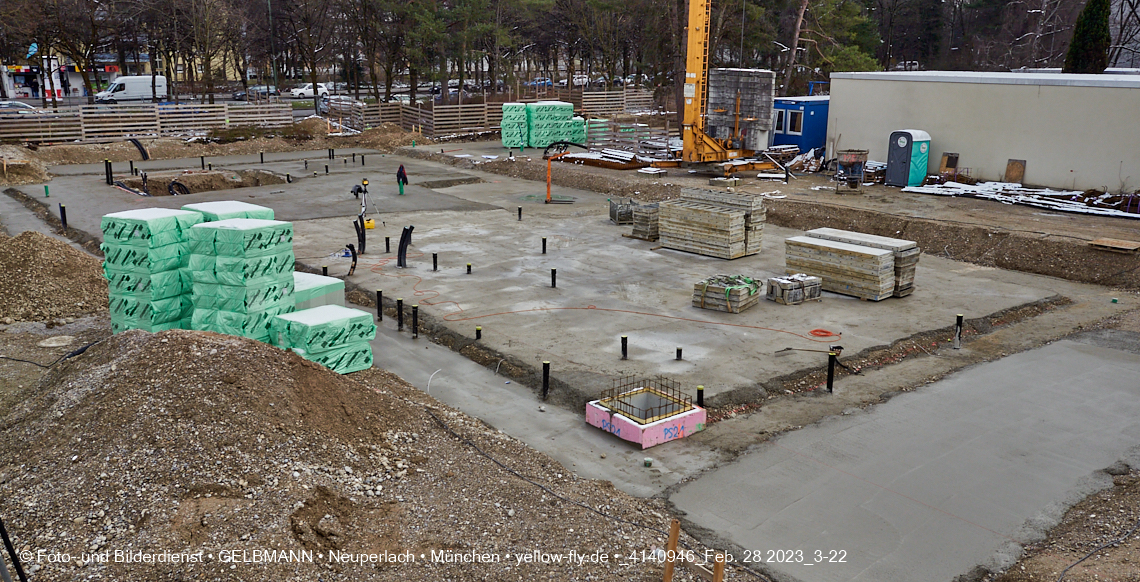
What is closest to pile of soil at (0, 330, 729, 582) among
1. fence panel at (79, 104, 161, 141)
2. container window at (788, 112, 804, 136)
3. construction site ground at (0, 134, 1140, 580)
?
construction site ground at (0, 134, 1140, 580)

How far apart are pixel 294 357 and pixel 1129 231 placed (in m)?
23.8

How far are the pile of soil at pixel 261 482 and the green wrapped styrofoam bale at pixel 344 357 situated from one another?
1970 mm

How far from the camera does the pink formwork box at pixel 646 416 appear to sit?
493 inches

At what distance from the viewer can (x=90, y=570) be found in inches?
317

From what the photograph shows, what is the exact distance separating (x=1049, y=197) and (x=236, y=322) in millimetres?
26349

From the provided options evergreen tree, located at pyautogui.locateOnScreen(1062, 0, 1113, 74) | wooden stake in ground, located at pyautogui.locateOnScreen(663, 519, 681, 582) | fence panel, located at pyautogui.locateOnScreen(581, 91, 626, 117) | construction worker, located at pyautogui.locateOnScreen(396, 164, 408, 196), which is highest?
evergreen tree, located at pyautogui.locateOnScreen(1062, 0, 1113, 74)

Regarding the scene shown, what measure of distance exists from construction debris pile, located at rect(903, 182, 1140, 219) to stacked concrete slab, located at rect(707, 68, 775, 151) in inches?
308

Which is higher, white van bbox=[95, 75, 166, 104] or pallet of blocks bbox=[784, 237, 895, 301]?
white van bbox=[95, 75, 166, 104]

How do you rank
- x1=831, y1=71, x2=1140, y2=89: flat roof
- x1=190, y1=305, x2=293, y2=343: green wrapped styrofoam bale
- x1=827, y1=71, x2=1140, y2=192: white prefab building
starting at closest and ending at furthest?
x1=190, y1=305, x2=293, y2=343: green wrapped styrofoam bale
x1=831, y1=71, x2=1140, y2=89: flat roof
x1=827, y1=71, x2=1140, y2=192: white prefab building

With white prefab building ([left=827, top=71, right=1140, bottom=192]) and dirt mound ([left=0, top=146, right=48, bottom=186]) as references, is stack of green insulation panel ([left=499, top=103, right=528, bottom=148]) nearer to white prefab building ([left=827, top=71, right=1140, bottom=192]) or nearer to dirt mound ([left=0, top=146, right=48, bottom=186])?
white prefab building ([left=827, top=71, right=1140, bottom=192])

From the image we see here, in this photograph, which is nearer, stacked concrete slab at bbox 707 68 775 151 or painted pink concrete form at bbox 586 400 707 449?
painted pink concrete form at bbox 586 400 707 449

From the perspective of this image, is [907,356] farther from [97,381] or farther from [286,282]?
[97,381]

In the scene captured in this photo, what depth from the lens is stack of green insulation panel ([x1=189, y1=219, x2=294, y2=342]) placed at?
13734 millimetres

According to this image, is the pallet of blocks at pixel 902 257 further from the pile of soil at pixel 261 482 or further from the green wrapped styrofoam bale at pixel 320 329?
the green wrapped styrofoam bale at pixel 320 329
